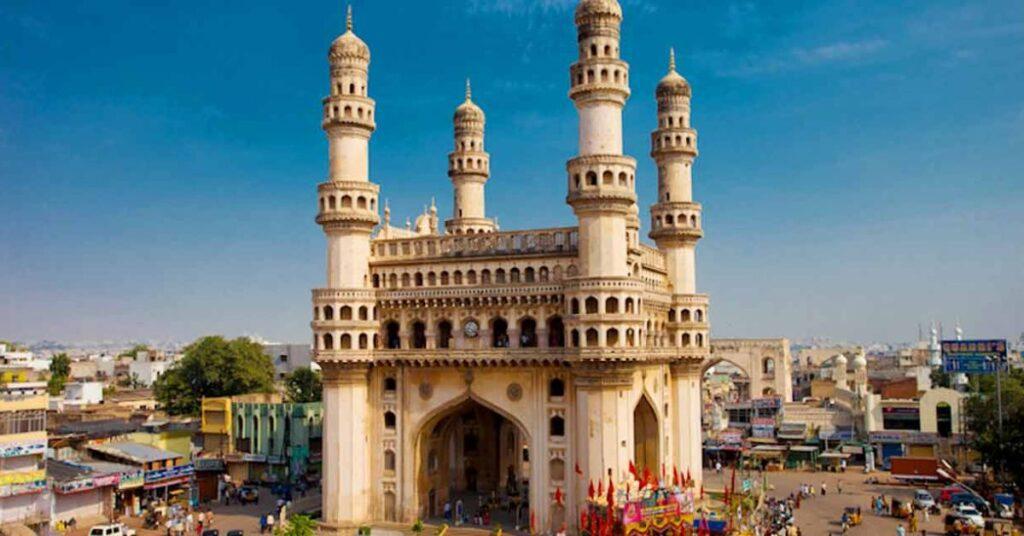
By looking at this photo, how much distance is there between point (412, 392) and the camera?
4631 cm

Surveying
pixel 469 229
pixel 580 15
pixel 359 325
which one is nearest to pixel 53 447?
pixel 359 325

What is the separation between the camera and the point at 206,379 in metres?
75.5

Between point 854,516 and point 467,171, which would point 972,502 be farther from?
point 467,171

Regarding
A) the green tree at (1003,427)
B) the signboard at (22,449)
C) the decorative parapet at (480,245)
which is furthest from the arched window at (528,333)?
the green tree at (1003,427)

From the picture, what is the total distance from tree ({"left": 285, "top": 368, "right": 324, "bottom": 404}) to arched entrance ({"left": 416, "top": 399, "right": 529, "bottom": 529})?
25672mm

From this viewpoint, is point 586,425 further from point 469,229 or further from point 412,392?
point 469,229

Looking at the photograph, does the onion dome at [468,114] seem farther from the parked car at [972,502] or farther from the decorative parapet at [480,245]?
the parked car at [972,502]

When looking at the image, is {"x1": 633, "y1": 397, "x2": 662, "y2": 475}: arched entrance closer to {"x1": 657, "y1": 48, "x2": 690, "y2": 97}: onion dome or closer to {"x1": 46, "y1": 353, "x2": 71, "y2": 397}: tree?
{"x1": 657, "y1": 48, "x2": 690, "y2": 97}: onion dome

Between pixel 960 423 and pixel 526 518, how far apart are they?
40.2 meters

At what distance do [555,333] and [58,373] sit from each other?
85.3m

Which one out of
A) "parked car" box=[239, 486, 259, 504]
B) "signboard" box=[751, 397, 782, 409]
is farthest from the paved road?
"parked car" box=[239, 486, 259, 504]

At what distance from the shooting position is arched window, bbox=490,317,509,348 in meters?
44.7

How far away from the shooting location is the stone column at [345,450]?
149 ft

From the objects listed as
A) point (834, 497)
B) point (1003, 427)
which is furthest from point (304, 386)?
point (1003, 427)
